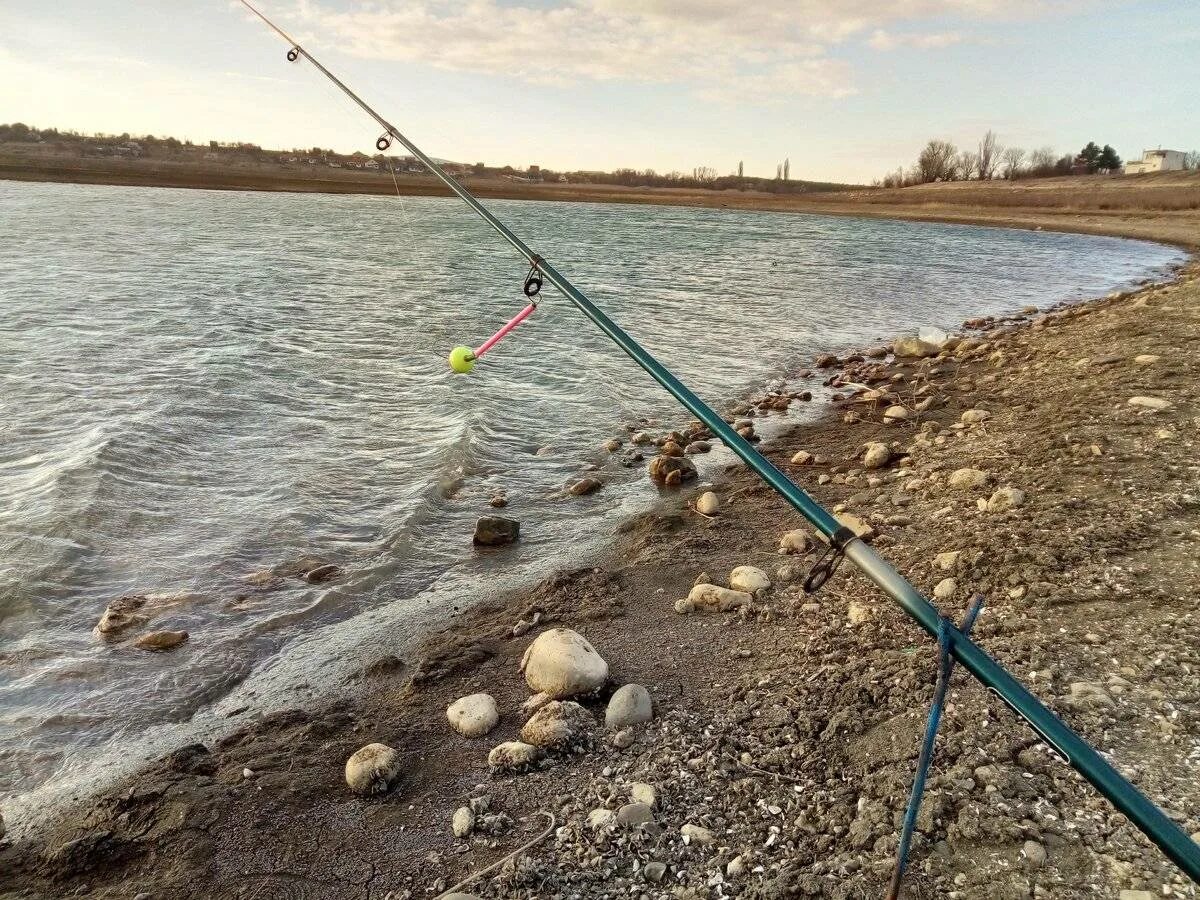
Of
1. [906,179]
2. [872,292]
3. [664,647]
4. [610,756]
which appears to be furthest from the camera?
[906,179]

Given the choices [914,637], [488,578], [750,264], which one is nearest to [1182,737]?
[914,637]

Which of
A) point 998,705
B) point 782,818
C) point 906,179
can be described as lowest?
point 782,818

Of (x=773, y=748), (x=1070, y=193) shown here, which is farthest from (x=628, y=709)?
(x=1070, y=193)

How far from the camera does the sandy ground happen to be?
2.94 m

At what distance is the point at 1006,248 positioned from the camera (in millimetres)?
42469

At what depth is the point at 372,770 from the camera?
3910mm

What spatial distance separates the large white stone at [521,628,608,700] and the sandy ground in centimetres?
13

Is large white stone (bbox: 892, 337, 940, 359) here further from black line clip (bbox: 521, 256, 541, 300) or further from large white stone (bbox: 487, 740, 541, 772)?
large white stone (bbox: 487, 740, 541, 772)

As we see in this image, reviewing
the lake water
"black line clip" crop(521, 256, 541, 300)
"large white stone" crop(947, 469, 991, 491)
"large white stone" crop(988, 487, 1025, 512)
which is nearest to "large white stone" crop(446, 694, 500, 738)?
the lake water

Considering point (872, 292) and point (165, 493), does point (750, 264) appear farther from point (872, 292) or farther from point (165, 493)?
point (165, 493)

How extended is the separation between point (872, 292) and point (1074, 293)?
19.2ft

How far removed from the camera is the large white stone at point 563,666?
172 inches

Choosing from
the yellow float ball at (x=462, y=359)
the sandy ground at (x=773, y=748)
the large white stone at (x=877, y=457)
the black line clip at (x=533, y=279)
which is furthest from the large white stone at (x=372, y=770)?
the large white stone at (x=877, y=457)

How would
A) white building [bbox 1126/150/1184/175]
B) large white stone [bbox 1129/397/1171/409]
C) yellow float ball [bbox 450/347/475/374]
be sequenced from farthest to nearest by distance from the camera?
white building [bbox 1126/150/1184/175], large white stone [bbox 1129/397/1171/409], yellow float ball [bbox 450/347/475/374]
